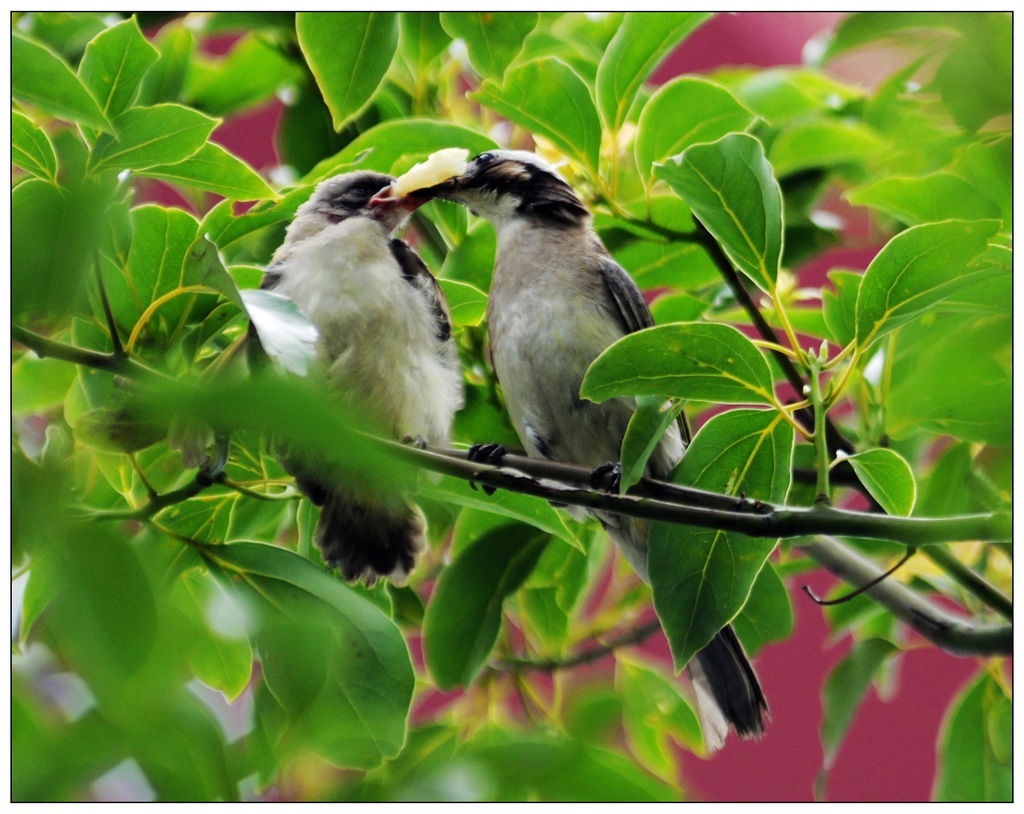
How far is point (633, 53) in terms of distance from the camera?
40.4 inches

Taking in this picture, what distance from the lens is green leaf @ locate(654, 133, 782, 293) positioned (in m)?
0.79

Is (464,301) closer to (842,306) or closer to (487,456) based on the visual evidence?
(487,456)

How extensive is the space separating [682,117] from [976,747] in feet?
2.16

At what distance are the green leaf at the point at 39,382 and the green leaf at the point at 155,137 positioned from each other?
0.28m

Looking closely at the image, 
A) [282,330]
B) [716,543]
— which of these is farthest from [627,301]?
[282,330]

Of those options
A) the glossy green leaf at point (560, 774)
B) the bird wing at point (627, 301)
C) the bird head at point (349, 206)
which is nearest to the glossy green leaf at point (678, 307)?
the bird wing at point (627, 301)

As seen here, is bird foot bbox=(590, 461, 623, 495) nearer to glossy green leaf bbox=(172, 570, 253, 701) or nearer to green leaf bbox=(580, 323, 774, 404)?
green leaf bbox=(580, 323, 774, 404)

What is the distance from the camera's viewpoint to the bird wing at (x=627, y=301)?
118 centimetres

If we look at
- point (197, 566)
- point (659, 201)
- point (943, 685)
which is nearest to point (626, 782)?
point (197, 566)

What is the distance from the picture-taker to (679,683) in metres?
1.26

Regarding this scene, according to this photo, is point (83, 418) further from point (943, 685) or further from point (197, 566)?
point (943, 685)

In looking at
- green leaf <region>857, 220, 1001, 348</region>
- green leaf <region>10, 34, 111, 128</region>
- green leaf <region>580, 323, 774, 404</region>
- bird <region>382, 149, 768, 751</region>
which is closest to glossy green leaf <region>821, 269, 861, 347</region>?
green leaf <region>857, 220, 1001, 348</region>

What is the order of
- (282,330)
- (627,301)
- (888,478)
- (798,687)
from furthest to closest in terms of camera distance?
1. (798,687)
2. (627,301)
3. (888,478)
4. (282,330)

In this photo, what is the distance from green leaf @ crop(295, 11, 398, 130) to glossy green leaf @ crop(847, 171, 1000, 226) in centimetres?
39
